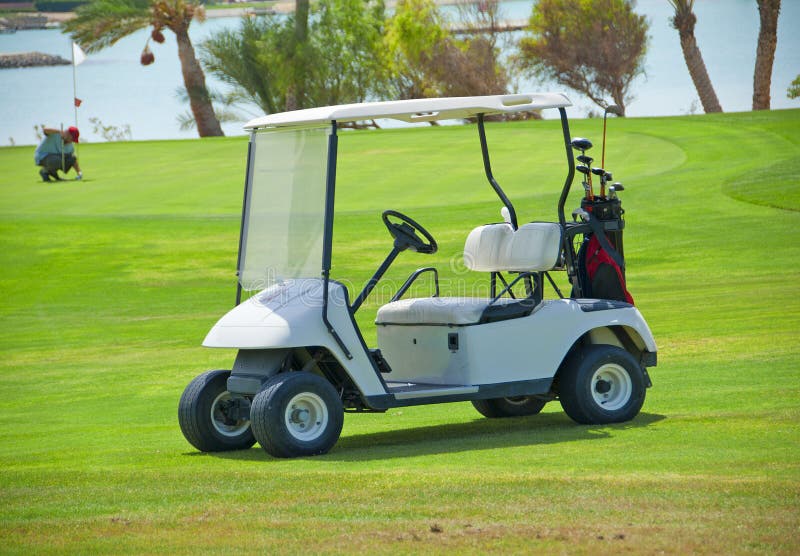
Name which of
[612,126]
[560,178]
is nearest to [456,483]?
[560,178]

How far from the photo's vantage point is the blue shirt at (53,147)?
25.1 metres

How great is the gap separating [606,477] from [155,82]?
51038mm

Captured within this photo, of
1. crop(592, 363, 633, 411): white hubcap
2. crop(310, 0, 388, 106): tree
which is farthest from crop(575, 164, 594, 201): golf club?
crop(310, 0, 388, 106): tree

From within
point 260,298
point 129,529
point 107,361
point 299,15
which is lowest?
point 107,361

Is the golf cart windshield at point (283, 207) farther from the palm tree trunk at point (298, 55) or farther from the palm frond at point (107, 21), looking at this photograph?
the palm tree trunk at point (298, 55)

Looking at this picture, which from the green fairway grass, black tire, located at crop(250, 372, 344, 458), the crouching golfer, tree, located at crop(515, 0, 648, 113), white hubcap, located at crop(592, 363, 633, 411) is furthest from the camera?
tree, located at crop(515, 0, 648, 113)

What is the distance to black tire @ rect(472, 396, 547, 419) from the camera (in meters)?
8.53

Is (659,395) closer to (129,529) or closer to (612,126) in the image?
(129,529)

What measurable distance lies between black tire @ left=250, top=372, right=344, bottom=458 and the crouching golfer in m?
19.2

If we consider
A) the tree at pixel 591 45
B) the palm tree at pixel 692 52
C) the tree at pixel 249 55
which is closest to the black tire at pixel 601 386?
the palm tree at pixel 692 52

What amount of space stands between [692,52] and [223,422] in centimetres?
3133

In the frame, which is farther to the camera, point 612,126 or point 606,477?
point 612,126

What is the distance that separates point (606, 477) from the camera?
19.1 ft

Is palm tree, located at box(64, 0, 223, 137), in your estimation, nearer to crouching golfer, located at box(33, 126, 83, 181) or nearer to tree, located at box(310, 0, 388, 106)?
tree, located at box(310, 0, 388, 106)
